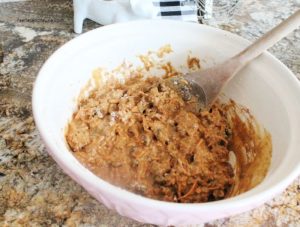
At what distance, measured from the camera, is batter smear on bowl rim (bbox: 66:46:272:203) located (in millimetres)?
730

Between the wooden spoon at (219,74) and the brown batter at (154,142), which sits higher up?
the wooden spoon at (219,74)

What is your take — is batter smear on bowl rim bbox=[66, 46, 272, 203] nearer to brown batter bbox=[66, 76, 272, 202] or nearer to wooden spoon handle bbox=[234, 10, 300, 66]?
brown batter bbox=[66, 76, 272, 202]

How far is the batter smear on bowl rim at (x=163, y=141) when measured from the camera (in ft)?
2.39

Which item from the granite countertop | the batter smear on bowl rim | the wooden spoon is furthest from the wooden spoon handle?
the granite countertop

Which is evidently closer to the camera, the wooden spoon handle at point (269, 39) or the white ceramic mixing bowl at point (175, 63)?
the white ceramic mixing bowl at point (175, 63)

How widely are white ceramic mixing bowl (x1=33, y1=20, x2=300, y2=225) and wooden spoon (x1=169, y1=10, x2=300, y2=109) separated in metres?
0.03

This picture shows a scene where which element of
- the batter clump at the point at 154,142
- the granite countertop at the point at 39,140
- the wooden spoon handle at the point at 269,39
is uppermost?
the wooden spoon handle at the point at 269,39

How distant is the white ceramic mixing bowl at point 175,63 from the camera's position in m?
0.56

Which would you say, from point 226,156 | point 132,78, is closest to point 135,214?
point 226,156

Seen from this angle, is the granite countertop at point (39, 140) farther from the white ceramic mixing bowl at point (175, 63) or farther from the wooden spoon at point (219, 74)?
the wooden spoon at point (219, 74)

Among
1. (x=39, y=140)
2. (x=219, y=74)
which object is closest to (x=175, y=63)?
(x=219, y=74)

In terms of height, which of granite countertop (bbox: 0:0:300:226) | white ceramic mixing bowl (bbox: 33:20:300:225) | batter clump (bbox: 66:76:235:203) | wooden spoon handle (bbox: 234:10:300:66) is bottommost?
granite countertop (bbox: 0:0:300:226)

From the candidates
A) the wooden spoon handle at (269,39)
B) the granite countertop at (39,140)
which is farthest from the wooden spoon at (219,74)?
the granite countertop at (39,140)

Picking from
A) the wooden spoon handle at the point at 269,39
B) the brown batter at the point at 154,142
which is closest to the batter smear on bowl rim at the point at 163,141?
the brown batter at the point at 154,142
